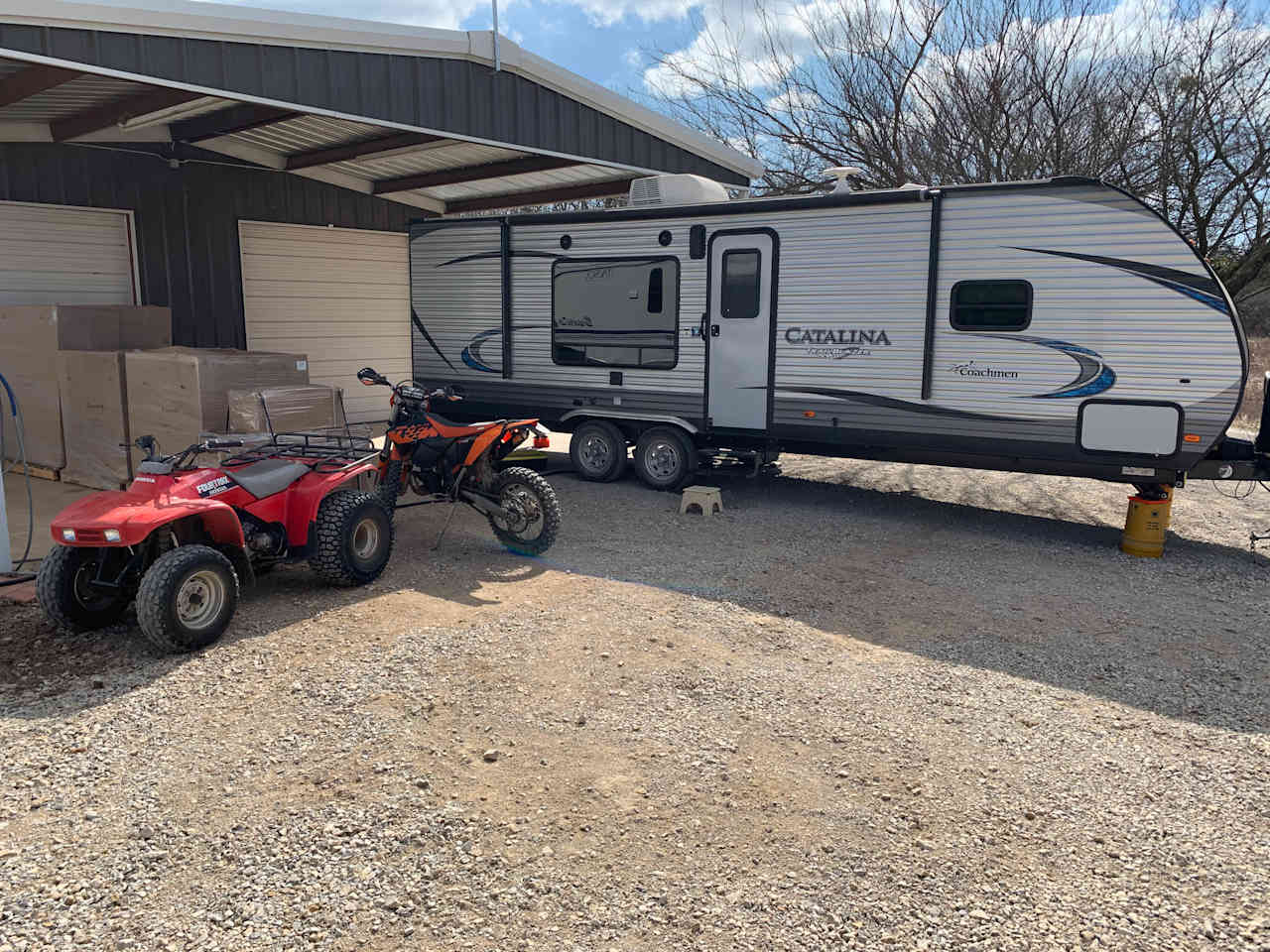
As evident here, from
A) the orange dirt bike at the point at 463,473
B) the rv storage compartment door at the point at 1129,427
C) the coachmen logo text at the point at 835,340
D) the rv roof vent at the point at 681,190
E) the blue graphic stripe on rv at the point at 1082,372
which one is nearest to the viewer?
the orange dirt bike at the point at 463,473

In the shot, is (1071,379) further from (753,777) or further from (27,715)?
(27,715)

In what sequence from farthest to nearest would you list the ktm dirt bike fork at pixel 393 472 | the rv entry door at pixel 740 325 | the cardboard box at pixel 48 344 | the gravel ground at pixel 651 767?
1. the rv entry door at pixel 740 325
2. the cardboard box at pixel 48 344
3. the ktm dirt bike fork at pixel 393 472
4. the gravel ground at pixel 651 767

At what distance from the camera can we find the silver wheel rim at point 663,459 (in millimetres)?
9031

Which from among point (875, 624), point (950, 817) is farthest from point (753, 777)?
point (875, 624)

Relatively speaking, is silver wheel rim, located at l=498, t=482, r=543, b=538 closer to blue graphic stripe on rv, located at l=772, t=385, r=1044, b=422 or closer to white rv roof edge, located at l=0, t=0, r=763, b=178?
blue graphic stripe on rv, located at l=772, t=385, r=1044, b=422

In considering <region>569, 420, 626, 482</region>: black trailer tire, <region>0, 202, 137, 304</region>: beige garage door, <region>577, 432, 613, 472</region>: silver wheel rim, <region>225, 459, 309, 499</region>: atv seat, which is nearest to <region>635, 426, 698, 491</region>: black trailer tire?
<region>569, 420, 626, 482</region>: black trailer tire

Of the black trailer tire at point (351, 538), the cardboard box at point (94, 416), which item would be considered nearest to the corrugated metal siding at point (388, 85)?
the cardboard box at point (94, 416)

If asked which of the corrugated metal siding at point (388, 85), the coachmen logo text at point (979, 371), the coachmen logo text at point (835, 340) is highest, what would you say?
the corrugated metal siding at point (388, 85)

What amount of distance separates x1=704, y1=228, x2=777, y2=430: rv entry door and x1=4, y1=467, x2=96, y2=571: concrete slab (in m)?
5.38

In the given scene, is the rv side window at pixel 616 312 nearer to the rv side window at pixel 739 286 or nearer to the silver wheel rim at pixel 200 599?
the rv side window at pixel 739 286

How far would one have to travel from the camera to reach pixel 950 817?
338 cm

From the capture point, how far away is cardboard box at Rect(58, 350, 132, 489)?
771 cm

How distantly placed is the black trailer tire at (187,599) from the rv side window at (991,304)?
18.3 ft

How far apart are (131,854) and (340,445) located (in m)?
3.34
